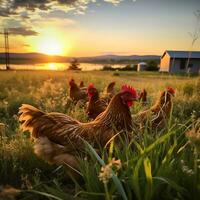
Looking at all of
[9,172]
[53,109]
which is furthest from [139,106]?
[9,172]

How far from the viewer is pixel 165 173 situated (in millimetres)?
2115

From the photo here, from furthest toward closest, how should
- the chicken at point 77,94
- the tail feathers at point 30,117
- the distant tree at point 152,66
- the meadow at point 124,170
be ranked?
the distant tree at point 152,66 < the chicken at point 77,94 < the tail feathers at point 30,117 < the meadow at point 124,170

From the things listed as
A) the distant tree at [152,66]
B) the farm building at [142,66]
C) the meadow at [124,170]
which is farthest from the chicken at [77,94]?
the distant tree at [152,66]

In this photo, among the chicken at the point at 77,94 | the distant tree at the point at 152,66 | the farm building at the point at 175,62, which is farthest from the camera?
the distant tree at the point at 152,66

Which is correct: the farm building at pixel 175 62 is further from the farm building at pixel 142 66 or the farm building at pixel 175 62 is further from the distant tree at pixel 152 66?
the farm building at pixel 142 66

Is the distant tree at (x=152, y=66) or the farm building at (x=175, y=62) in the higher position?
the farm building at (x=175, y=62)

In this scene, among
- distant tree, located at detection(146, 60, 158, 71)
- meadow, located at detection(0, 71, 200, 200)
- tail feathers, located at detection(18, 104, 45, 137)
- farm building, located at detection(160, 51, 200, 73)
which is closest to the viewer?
meadow, located at detection(0, 71, 200, 200)

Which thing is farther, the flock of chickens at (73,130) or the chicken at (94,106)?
the chicken at (94,106)

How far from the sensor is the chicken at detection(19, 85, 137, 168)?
3.22m

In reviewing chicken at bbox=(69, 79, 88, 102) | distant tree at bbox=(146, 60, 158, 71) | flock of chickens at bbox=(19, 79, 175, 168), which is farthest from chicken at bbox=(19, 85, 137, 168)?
distant tree at bbox=(146, 60, 158, 71)

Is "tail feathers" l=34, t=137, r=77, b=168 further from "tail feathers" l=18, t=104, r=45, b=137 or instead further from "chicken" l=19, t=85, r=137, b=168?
"tail feathers" l=18, t=104, r=45, b=137

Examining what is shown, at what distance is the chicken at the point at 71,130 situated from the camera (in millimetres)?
3225

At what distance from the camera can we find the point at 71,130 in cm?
339

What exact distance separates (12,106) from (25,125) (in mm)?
3502
